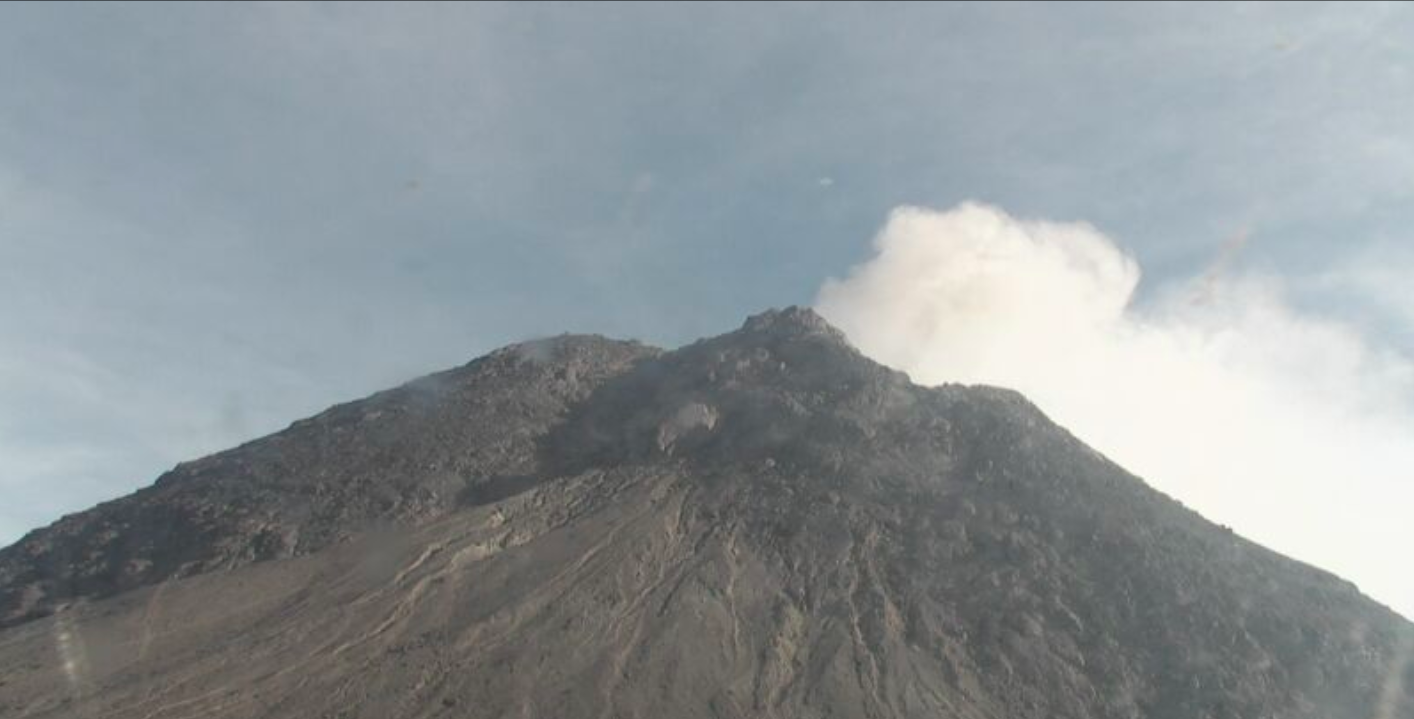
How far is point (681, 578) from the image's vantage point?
46.1 m

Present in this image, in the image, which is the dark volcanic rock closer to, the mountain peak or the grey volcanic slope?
the grey volcanic slope

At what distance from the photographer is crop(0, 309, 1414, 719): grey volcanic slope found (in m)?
40.0

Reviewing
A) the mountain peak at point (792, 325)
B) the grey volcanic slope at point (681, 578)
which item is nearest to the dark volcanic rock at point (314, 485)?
the grey volcanic slope at point (681, 578)

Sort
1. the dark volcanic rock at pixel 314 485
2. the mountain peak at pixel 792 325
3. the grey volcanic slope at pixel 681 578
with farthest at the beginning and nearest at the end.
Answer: the mountain peak at pixel 792 325 < the dark volcanic rock at pixel 314 485 < the grey volcanic slope at pixel 681 578

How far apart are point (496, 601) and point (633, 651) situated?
5.43m

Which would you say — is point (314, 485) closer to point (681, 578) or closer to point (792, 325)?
point (681, 578)

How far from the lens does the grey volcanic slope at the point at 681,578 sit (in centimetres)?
3997

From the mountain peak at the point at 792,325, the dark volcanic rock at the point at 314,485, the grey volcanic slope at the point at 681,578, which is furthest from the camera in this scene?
the mountain peak at the point at 792,325

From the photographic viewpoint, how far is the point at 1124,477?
187 feet

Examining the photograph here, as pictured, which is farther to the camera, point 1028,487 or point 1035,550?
point 1028,487

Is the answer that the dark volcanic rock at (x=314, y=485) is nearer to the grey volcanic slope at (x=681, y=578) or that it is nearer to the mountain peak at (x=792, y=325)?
the grey volcanic slope at (x=681, y=578)

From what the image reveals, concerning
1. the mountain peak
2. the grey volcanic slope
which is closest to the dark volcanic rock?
the grey volcanic slope

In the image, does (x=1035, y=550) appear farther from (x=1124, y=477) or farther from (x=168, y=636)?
(x=168, y=636)

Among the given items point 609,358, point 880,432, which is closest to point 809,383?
point 880,432
